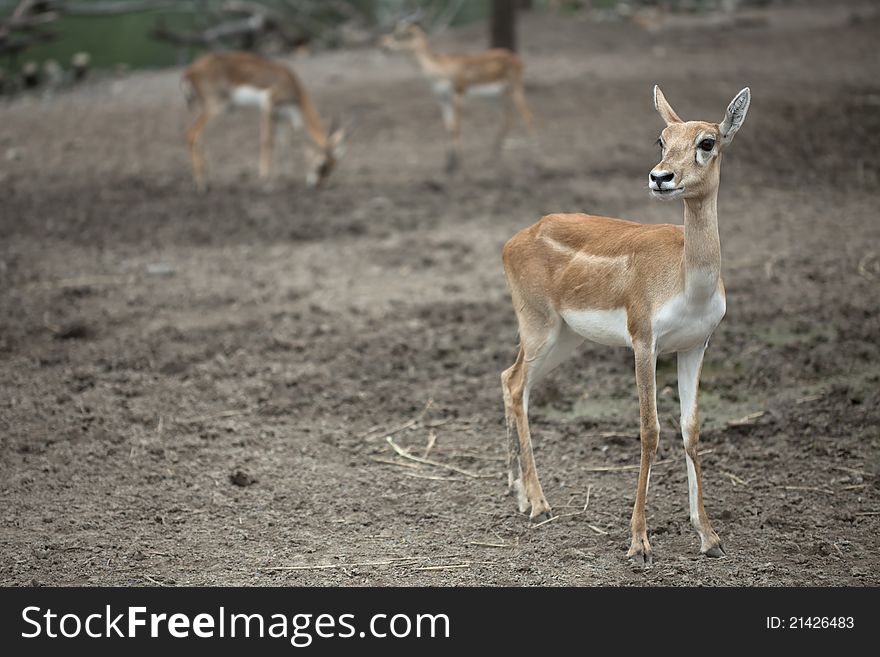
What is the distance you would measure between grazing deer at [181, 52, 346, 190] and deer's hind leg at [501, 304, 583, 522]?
6233 mm

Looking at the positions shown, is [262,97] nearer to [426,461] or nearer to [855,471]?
[426,461]

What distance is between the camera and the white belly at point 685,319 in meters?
3.88

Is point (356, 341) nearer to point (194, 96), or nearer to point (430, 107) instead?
point (194, 96)

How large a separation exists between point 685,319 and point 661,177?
550 millimetres

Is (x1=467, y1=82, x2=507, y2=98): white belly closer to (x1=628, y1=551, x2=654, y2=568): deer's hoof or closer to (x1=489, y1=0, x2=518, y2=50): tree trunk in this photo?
(x1=489, y1=0, x2=518, y2=50): tree trunk

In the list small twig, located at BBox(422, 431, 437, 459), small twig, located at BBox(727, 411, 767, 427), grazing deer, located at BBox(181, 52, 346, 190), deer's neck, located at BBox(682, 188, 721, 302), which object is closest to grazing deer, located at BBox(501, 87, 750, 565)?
deer's neck, located at BBox(682, 188, 721, 302)

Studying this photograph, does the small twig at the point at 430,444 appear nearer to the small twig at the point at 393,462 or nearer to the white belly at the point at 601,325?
the small twig at the point at 393,462

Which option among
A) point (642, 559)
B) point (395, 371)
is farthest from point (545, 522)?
point (395, 371)

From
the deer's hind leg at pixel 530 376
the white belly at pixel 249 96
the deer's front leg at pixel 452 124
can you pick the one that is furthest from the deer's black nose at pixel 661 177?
the white belly at pixel 249 96

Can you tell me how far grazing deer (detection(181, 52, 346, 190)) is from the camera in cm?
1059

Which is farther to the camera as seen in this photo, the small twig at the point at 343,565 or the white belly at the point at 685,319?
the small twig at the point at 343,565

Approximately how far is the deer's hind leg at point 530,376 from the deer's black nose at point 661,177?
936mm

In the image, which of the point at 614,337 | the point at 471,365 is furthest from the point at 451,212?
the point at 614,337

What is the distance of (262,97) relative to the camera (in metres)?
11.0
